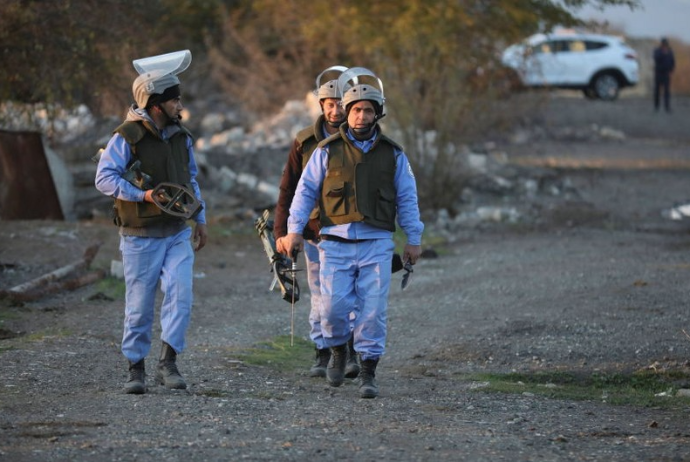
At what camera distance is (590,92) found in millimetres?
38688

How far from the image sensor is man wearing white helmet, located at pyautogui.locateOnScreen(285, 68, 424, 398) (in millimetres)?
7750

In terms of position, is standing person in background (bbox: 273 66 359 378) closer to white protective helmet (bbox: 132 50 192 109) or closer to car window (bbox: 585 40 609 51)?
white protective helmet (bbox: 132 50 192 109)

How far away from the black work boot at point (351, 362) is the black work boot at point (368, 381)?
41cm

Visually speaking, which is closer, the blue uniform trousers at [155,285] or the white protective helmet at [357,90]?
the blue uniform trousers at [155,285]

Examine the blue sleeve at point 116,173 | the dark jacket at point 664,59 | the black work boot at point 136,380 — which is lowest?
the black work boot at point 136,380

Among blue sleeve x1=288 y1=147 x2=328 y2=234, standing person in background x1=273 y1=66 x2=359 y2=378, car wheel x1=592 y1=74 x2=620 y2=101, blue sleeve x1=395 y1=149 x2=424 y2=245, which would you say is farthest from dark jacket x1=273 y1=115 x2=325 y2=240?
car wheel x1=592 y1=74 x2=620 y2=101

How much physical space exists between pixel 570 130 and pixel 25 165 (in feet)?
60.2

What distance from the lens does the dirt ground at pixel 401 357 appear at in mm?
6316

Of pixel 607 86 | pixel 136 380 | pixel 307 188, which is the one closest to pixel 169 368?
pixel 136 380

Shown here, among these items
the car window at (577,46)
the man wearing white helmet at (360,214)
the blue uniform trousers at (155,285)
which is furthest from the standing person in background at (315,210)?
the car window at (577,46)

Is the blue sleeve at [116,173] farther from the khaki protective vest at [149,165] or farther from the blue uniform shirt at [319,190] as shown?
the blue uniform shirt at [319,190]

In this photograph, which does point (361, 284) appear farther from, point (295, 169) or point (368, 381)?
point (295, 169)

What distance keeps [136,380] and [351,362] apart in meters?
1.56

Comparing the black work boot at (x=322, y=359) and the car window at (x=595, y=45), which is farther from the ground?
the car window at (x=595, y=45)
